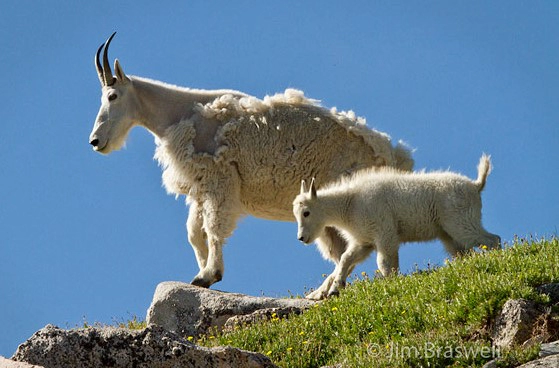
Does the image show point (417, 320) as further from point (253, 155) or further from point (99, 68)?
point (99, 68)

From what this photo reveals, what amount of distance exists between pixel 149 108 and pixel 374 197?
14.6ft

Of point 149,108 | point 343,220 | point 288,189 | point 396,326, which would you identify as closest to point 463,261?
point 396,326

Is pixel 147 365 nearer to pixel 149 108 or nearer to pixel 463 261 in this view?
pixel 463 261

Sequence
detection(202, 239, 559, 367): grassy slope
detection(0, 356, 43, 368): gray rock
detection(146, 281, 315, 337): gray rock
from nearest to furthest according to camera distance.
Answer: detection(0, 356, 43, 368): gray rock < detection(202, 239, 559, 367): grassy slope < detection(146, 281, 315, 337): gray rock

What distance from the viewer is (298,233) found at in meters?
13.2

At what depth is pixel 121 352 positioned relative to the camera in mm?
7723

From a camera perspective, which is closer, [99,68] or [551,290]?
[551,290]

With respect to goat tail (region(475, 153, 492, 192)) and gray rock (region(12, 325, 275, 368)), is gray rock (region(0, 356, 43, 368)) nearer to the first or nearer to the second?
gray rock (region(12, 325, 275, 368))

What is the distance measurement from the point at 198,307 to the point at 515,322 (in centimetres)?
466

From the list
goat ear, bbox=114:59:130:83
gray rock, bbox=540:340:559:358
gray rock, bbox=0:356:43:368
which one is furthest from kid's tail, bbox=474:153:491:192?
gray rock, bbox=0:356:43:368

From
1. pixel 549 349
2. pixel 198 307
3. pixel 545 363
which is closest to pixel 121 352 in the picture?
pixel 545 363

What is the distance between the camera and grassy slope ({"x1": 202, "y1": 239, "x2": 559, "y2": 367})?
8914 millimetres

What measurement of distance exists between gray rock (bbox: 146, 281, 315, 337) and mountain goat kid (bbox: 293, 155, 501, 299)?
2.81 feet

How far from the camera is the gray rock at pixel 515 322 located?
29.5 ft
